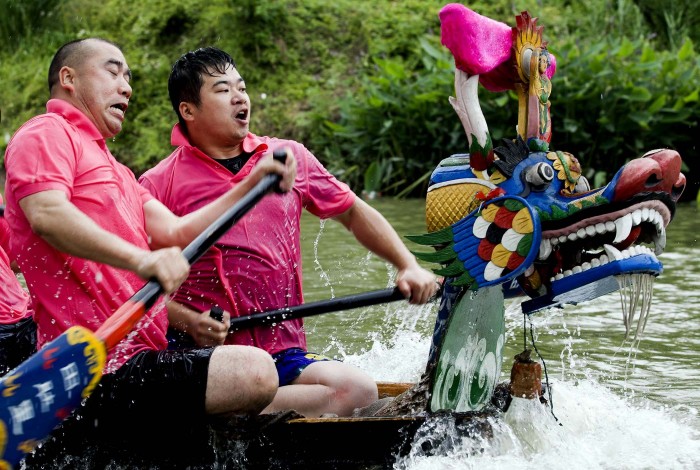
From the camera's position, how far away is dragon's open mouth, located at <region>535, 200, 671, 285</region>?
10.7 feet

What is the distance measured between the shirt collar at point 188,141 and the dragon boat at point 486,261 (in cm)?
68

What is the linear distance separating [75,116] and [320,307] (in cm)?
102

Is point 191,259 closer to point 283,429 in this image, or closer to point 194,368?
point 194,368

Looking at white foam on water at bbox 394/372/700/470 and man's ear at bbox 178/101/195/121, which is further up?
man's ear at bbox 178/101/195/121

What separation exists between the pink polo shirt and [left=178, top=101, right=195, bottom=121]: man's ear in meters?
0.57

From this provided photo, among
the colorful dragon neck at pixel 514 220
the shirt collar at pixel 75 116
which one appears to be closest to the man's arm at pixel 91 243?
the shirt collar at pixel 75 116

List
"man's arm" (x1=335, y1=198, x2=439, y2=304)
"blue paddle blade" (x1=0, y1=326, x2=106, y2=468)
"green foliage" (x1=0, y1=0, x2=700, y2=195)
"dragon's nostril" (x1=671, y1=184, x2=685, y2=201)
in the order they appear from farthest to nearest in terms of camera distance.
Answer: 1. "green foliage" (x1=0, y1=0, x2=700, y2=195)
2. "man's arm" (x1=335, y1=198, x2=439, y2=304)
3. "dragon's nostril" (x1=671, y1=184, x2=685, y2=201)
4. "blue paddle blade" (x1=0, y1=326, x2=106, y2=468)

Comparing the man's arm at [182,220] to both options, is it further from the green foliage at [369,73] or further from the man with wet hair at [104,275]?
the green foliage at [369,73]

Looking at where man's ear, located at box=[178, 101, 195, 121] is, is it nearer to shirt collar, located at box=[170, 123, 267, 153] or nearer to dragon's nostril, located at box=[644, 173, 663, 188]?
shirt collar, located at box=[170, 123, 267, 153]

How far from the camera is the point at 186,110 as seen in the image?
3.81m

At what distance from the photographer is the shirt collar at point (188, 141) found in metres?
3.80

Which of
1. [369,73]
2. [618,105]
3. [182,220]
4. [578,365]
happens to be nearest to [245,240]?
[182,220]

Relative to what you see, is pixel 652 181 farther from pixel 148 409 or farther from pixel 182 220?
pixel 148 409

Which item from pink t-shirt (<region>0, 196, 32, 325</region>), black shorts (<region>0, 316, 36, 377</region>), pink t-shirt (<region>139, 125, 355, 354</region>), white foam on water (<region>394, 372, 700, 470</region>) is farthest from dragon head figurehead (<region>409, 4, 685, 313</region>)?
pink t-shirt (<region>0, 196, 32, 325</region>)
